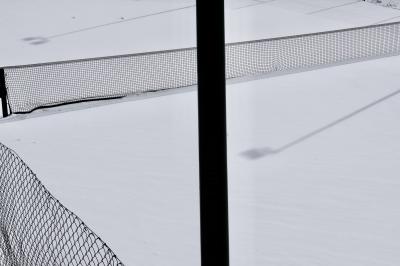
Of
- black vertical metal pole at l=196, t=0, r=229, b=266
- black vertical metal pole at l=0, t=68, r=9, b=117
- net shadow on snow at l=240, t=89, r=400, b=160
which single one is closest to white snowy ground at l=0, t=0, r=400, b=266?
net shadow on snow at l=240, t=89, r=400, b=160

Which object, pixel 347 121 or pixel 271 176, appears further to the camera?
pixel 347 121

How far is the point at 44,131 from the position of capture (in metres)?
12.5

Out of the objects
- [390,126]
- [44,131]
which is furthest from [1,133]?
[390,126]

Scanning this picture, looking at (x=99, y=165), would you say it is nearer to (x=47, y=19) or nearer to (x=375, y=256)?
(x=375, y=256)

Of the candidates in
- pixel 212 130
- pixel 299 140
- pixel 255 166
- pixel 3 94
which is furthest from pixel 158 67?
pixel 212 130

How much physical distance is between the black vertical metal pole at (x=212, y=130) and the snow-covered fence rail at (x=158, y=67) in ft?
37.9

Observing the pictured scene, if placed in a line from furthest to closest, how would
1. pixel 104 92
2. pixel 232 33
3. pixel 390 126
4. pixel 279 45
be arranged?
pixel 232 33
pixel 279 45
pixel 104 92
pixel 390 126

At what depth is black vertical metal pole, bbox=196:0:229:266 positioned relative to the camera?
2576 millimetres

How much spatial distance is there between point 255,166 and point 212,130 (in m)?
7.98

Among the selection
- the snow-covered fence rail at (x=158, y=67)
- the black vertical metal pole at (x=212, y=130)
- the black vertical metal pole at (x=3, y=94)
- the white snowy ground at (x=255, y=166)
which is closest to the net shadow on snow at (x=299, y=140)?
the white snowy ground at (x=255, y=166)

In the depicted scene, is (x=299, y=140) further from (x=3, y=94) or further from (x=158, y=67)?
(x=3, y=94)

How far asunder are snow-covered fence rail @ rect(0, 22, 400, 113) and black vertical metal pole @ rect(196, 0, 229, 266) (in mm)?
11564

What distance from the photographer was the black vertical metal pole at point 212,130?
258 centimetres

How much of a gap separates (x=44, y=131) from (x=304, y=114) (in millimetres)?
4935
